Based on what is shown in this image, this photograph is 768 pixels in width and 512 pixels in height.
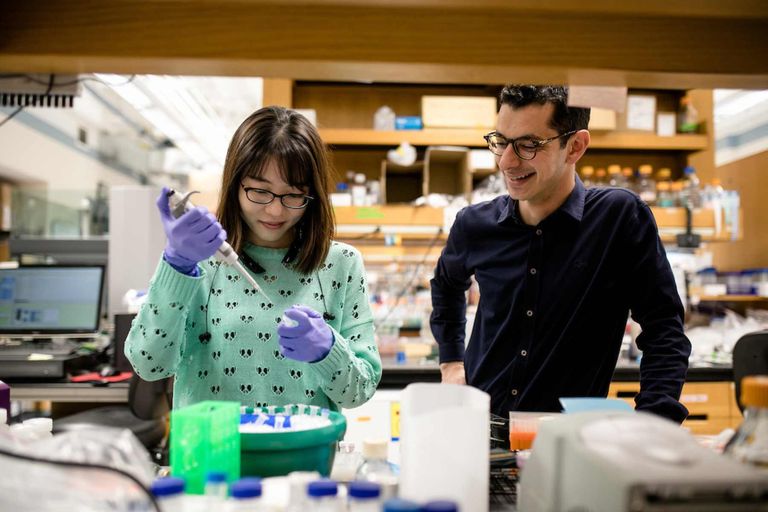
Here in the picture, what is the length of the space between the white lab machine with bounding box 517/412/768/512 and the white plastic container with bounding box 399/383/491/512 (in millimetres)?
74

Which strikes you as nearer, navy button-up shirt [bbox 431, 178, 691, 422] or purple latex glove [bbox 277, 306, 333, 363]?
purple latex glove [bbox 277, 306, 333, 363]

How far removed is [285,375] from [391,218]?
2.13 metres

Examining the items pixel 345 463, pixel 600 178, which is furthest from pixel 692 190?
pixel 345 463

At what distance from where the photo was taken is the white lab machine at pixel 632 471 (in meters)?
0.52

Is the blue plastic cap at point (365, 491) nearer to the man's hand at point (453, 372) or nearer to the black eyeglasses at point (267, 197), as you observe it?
the black eyeglasses at point (267, 197)

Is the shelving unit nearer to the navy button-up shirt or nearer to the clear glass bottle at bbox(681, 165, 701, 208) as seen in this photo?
the clear glass bottle at bbox(681, 165, 701, 208)

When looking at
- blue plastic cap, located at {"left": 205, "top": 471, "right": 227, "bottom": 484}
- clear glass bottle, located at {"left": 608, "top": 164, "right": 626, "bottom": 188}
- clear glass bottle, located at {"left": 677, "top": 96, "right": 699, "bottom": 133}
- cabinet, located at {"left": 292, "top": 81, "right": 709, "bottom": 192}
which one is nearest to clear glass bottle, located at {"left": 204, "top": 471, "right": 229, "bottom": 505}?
blue plastic cap, located at {"left": 205, "top": 471, "right": 227, "bottom": 484}

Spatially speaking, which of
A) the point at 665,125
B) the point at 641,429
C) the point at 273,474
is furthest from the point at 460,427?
the point at 665,125

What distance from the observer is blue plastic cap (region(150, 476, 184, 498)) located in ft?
2.01

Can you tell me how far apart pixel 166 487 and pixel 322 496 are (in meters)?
0.17

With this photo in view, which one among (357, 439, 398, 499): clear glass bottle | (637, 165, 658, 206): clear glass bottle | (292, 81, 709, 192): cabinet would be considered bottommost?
(357, 439, 398, 499): clear glass bottle

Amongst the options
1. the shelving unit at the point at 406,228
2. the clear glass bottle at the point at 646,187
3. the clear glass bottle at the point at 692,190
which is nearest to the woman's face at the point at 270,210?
the shelving unit at the point at 406,228

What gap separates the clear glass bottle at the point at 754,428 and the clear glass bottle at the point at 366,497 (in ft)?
1.36

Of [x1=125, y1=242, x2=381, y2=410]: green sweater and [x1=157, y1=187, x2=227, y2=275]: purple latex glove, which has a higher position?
[x1=157, y1=187, x2=227, y2=275]: purple latex glove
